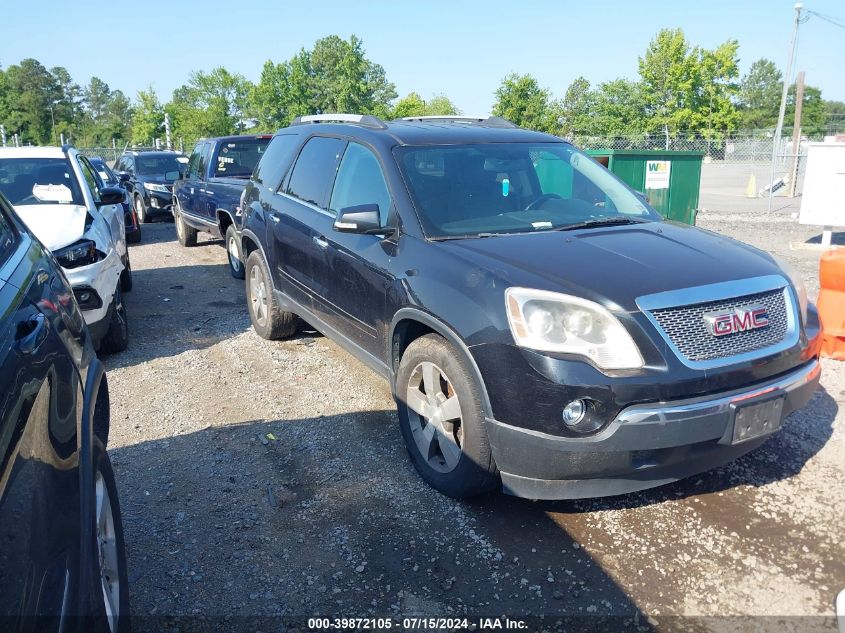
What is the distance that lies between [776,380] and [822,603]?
0.95m

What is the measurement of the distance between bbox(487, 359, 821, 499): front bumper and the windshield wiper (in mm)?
1344

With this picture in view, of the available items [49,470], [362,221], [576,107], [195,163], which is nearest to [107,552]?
[49,470]

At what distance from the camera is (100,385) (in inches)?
114

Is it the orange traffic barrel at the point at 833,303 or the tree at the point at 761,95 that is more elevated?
the tree at the point at 761,95

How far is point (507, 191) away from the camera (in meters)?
4.25

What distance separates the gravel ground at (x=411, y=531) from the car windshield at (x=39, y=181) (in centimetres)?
265

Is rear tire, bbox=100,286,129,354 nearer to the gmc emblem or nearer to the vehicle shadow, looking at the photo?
the vehicle shadow

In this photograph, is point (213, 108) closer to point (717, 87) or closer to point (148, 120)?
point (148, 120)

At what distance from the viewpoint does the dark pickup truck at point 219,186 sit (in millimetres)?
9242

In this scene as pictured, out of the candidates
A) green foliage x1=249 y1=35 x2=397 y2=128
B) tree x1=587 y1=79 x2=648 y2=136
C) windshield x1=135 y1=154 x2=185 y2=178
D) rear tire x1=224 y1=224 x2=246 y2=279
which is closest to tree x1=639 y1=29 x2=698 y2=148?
tree x1=587 y1=79 x2=648 y2=136

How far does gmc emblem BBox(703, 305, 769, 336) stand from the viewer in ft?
9.89

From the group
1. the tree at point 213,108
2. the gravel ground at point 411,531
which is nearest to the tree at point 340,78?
the tree at point 213,108

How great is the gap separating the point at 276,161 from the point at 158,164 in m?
12.0

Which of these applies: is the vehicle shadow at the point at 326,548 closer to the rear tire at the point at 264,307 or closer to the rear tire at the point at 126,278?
the rear tire at the point at 264,307
